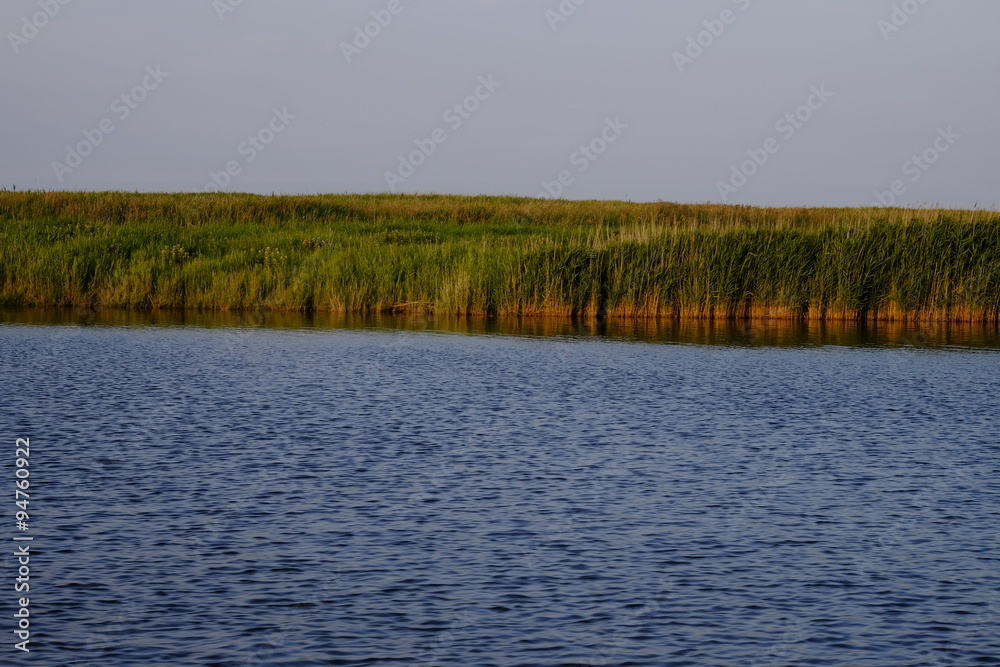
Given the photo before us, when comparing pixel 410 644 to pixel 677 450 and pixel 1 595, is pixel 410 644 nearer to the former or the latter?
pixel 1 595

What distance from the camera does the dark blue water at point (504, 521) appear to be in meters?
6.07

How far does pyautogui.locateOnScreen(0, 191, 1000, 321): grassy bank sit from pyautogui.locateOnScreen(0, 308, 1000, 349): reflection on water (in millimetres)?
545

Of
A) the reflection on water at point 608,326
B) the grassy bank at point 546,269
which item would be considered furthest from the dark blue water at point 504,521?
the grassy bank at point 546,269

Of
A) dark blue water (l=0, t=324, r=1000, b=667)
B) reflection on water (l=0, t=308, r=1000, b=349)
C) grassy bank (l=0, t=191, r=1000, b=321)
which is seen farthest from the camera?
grassy bank (l=0, t=191, r=1000, b=321)

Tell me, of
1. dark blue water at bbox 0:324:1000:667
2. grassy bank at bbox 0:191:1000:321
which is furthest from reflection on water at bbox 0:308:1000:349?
dark blue water at bbox 0:324:1000:667

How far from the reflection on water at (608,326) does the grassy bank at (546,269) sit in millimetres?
545

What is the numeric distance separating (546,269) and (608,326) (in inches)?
93.2

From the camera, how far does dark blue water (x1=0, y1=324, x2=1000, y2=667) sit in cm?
607

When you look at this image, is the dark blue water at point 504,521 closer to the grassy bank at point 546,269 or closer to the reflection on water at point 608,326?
the reflection on water at point 608,326

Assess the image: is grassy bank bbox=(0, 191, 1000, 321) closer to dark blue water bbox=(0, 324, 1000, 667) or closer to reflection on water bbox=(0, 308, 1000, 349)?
reflection on water bbox=(0, 308, 1000, 349)

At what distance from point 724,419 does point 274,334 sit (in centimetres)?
1246

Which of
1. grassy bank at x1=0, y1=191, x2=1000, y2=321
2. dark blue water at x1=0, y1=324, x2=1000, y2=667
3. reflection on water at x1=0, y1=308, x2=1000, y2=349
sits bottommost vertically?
dark blue water at x1=0, y1=324, x2=1000, y2=667

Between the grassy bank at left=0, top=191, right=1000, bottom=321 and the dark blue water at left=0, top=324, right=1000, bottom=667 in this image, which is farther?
the grassy bank at left=0, top=191, right=1000, bottom=321

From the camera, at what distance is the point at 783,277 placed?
2625cm
